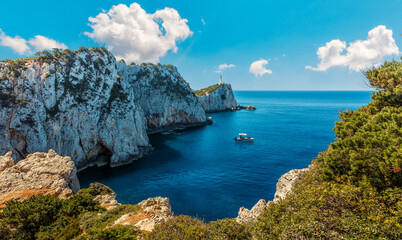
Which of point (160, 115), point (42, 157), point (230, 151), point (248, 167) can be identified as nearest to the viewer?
point (42, 157)

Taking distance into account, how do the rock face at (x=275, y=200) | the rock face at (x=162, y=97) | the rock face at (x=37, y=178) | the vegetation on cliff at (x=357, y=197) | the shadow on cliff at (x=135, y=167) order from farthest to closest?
the rock face at (x=162, y=97) → the shadow on cliff at (x=135, y=167) → the rock face at (x=37, y=178) → the rock face at (x=275, y=200) → the vegetation on cliff at (x=357, y=197)

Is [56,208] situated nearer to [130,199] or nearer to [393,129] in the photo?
[130,199]

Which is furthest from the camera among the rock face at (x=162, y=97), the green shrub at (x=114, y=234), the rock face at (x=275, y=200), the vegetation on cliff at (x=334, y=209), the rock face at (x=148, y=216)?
the rock face at (x=162, y=97)

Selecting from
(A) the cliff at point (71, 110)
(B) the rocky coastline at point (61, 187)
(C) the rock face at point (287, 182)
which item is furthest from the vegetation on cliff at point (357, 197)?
(A) the cliff at point (71, 110)

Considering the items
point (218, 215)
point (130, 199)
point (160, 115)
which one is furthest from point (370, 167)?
point (160, 115)

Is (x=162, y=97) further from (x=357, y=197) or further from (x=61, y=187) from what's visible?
(x=357, y=197)

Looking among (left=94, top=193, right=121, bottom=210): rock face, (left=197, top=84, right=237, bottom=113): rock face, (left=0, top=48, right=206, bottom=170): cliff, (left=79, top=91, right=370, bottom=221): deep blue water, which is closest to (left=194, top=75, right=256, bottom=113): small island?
(left=197, top=84, right=237, bottom=113): rock face

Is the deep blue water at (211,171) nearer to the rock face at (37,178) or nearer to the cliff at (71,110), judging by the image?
the cliff at (71,110)
